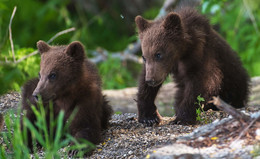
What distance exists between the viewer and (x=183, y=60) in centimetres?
509

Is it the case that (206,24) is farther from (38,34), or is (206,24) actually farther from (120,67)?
(38,34)

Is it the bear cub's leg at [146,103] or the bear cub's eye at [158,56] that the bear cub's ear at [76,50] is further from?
the bear cub's leg at [146,103]

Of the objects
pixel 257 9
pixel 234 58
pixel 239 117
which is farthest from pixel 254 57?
pixel 239 117

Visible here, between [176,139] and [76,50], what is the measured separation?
157cm

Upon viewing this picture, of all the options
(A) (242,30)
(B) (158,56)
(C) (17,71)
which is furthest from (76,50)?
(A) (242,30)

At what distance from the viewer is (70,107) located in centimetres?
456

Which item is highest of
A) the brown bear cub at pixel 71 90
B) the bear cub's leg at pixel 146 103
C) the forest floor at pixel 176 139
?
the brown bear cub at pixel 71 90

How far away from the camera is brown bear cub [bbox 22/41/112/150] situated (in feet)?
14.3

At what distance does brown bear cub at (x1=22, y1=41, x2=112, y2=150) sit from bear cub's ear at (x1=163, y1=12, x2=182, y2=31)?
961 mm

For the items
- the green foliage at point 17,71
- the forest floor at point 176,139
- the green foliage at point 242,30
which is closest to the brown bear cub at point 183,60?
the forest floor at point 176,139

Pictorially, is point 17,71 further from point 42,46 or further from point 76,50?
point 76,50

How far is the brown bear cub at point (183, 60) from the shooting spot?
475 cm

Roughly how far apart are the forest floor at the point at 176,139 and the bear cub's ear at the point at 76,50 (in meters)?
0.87

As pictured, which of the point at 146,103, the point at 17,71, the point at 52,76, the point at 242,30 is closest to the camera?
the point at 52,76
